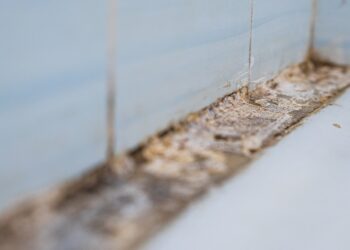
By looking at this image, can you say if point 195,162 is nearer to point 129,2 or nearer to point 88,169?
point 88,169

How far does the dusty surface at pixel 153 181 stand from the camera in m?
0.68

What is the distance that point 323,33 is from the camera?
5.17ft

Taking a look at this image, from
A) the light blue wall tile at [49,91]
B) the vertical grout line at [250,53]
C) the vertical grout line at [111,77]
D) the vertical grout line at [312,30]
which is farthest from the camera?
the vertical grout line at [312,30]

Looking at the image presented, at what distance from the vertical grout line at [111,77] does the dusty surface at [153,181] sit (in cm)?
4

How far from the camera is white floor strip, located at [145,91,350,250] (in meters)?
0.75

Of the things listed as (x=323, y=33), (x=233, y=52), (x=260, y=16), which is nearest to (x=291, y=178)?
(x=233, y=52)

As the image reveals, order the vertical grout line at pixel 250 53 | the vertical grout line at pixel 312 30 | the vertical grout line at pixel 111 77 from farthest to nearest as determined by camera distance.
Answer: the vertical grout line at pixel 312 30
the vertical grout line at pixel 250 53
the vertical grout line at pixel 111 77

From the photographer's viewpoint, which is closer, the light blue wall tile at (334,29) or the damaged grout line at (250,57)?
the damaged grout line at (250,57)

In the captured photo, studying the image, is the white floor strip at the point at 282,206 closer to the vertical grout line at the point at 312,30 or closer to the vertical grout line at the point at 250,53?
the vertical grout line at the point at 250,53

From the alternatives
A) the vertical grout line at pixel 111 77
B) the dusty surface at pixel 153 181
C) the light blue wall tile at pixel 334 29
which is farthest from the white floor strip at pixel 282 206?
the light blue wall tile at pixel 334 29

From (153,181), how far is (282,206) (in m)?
0.23

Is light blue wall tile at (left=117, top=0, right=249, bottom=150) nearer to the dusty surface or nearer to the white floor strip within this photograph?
the dusty surface

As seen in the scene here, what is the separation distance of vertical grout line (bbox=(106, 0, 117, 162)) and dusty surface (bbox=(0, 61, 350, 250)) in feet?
0.14

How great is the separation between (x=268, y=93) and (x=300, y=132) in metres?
0.24
